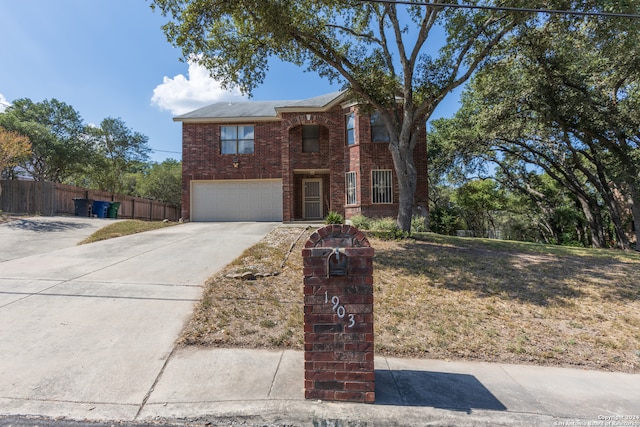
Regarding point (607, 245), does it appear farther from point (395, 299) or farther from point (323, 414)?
point (323, 414)

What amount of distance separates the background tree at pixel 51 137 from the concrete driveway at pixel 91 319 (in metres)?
14.8

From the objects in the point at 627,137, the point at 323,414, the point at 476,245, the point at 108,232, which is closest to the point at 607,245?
the point at 627,137

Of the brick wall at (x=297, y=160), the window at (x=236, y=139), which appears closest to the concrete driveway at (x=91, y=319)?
the brick wall at (x=297, y=160)

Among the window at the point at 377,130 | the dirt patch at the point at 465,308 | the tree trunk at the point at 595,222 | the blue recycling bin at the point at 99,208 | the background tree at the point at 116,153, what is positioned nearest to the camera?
the dirt patch at the point at 465,308

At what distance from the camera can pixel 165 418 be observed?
104 inches

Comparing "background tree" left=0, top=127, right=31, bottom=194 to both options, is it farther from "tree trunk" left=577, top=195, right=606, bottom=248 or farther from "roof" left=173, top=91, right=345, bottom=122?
"tree trunk" left=577, top=195, right=606, bottom=248

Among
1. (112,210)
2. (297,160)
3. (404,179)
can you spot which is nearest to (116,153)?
(112,210)

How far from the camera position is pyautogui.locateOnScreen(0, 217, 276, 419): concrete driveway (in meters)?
2.92

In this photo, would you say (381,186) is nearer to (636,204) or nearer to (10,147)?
(636,204)

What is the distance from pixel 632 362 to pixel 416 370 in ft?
A: 8.89

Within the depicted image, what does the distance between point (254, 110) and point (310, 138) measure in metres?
3.87

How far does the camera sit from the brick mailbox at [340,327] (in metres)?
2.88

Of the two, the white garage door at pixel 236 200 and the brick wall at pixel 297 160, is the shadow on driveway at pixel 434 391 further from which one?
the white garage door at pixel 236 200

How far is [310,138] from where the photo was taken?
1619cm
